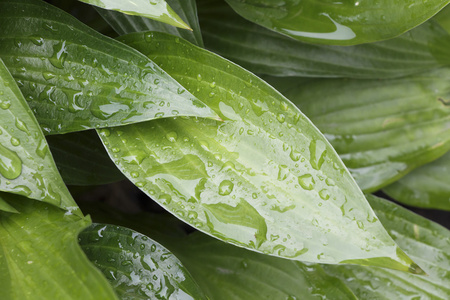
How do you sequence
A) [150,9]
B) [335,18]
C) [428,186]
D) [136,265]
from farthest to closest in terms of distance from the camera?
1. [428,186]
2. [335,18]
3. [136,265]
4. [150,9]

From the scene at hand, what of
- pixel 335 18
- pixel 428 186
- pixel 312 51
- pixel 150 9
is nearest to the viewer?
pixel 150 9

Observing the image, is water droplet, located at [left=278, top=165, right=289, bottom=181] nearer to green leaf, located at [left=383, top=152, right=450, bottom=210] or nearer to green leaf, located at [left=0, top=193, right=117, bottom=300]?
green leaf, located at [left=0, top=193, right=117, bottom=300]

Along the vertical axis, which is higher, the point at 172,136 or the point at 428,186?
the point at 172,136

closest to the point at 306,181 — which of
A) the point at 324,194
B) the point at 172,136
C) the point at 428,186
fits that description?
Result: the point at 324,194

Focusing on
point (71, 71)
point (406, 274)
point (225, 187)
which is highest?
point (71, 71)

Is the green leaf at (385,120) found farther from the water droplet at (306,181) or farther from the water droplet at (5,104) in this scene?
the water droplet at (5,104)

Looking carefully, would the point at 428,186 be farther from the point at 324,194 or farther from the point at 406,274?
the point at 324,194

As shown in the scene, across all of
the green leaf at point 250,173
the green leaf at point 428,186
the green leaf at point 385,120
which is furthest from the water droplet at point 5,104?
the green leaf at point 428,186
